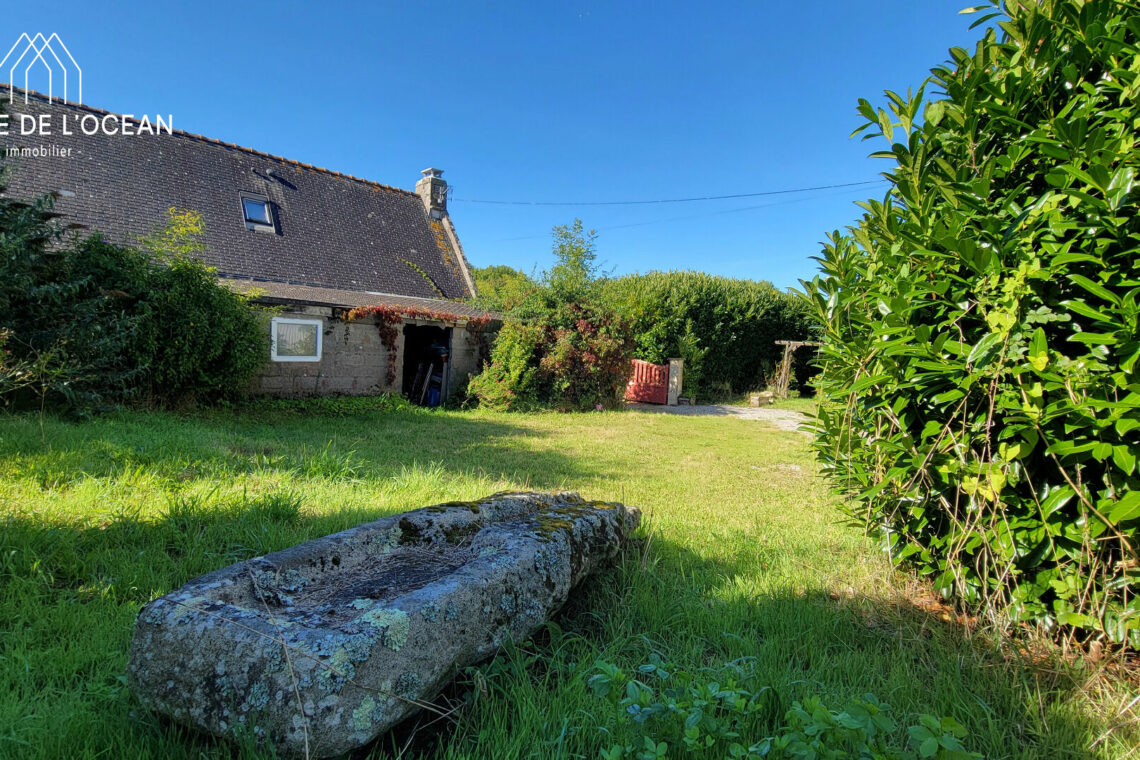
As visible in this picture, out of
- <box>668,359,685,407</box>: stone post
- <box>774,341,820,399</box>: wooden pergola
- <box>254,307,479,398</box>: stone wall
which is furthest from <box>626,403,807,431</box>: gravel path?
<box>254,307,479,398</box>: stone wall

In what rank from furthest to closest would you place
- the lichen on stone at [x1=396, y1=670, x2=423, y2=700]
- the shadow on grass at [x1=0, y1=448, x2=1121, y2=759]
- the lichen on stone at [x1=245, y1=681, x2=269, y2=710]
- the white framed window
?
the white framed window, the shadow on grass at [x1=0, y1=448, x2=1121, y2=759], the lichen on stone at [x1=396, y1=670, x2=423, y2=700], the lichen on stone at [x1=245, y1=681, x2=269, y2=710]

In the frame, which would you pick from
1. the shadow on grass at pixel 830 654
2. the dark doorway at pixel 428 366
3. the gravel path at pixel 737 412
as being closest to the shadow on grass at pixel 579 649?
the shadow on grass at pixel 830 654

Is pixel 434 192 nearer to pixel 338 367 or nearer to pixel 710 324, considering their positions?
pixel 338 367

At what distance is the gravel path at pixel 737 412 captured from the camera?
1388 centimetres

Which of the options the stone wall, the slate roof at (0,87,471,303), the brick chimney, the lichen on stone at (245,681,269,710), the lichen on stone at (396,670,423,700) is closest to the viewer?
the lichen on stone at (245,681,269,710)

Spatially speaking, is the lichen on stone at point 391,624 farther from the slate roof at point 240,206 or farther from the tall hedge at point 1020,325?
the slate roof at point 240,206

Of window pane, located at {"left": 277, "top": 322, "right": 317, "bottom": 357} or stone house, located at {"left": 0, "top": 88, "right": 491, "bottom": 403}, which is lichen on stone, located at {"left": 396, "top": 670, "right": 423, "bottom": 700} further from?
window pane, located at {"left": 277, "top": 322, "right": 317, "bottom": 357}

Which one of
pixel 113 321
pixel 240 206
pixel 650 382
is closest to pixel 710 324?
pixel 650 382

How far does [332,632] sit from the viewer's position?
1.65m

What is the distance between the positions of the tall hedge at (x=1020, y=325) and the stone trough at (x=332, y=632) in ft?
5.96

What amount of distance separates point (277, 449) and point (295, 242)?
1056cm

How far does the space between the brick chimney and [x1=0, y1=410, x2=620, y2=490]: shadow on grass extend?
36.7 ft

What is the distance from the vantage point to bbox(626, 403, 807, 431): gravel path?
1388 centimetres

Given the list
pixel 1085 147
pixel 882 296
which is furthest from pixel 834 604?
pixel 1085 147
